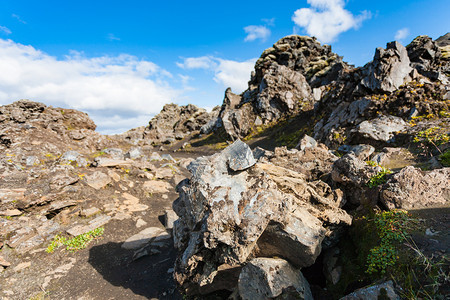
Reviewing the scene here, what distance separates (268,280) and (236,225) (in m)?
1.58

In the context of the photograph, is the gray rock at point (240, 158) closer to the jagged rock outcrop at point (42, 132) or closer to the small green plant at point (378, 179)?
the small green plant at point (378, 179)

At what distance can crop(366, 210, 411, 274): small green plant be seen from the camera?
16.4 ft

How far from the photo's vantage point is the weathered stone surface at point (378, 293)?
4133mm

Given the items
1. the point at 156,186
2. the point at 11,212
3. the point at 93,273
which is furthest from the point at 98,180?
the point at 93,273

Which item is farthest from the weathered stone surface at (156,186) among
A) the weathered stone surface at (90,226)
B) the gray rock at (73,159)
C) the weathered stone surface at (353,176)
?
the weathered stone surface at (353,176)

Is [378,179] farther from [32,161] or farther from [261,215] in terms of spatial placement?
[32,161]

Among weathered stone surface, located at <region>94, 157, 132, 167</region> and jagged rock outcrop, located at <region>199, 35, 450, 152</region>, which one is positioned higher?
jagged rock outcrop, located at <region>199, 35, 450, 152</region>

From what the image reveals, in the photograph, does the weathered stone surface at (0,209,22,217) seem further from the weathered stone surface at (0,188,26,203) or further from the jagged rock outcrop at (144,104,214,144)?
the jagged rock outcrop at (144,104,214,144)

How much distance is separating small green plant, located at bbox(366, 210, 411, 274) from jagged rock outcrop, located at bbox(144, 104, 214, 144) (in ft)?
184

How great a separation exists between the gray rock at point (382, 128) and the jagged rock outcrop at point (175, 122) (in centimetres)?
4974

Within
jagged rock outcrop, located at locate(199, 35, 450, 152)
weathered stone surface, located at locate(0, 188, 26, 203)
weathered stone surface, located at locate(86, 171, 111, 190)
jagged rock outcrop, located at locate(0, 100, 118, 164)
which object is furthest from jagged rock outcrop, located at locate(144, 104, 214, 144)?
weathered stone surface, located at locate(0, 188, 26, 203)

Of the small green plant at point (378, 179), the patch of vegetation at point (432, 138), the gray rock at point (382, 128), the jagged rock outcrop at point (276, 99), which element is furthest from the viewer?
the jagged rock outcrop at point (276, 99)

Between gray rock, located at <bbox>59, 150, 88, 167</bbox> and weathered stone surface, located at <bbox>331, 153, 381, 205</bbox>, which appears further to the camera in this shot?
gray rock, located at <bbox>59, 150, 88, 167</bbox>

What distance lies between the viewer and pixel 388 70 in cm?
2067
